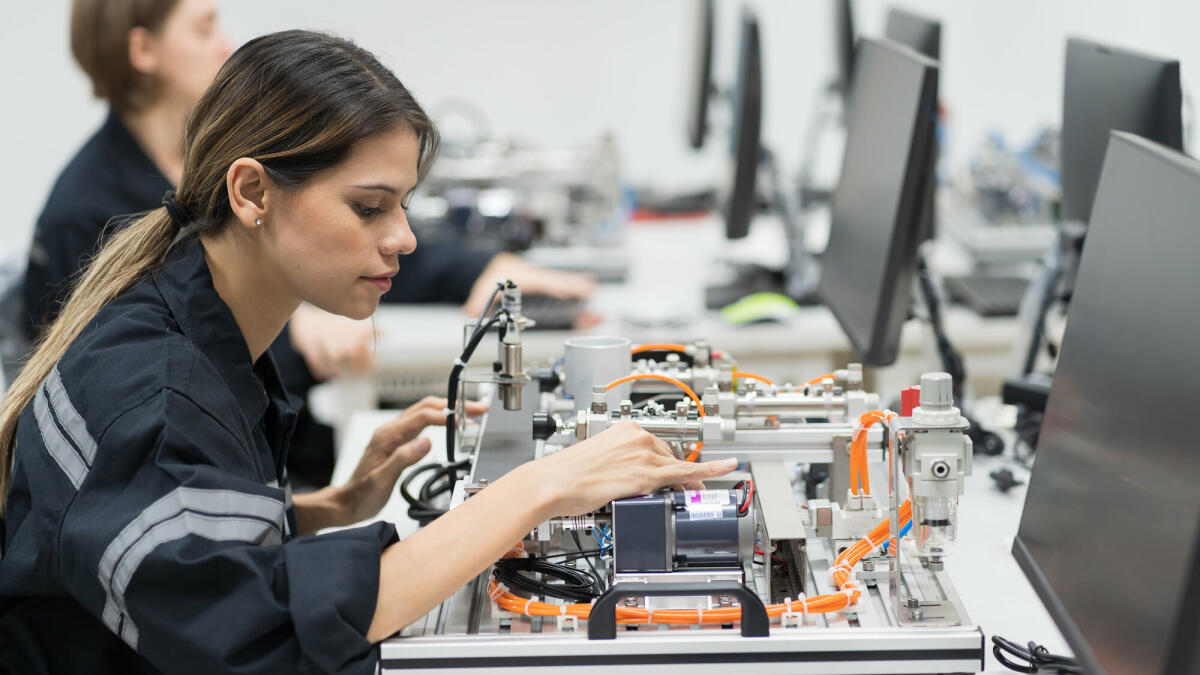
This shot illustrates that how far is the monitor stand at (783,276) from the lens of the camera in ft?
9.14

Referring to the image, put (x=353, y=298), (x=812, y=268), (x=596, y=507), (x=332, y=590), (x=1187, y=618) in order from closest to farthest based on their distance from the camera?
(x=1187, y=618)
(x=332, y=590)
(x=596, y=507)
(x=353, y=298)
(x=812, y=268)

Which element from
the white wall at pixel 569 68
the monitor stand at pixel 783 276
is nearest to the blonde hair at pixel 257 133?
the monitor stand at pixel 783 276

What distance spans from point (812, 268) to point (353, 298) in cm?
178

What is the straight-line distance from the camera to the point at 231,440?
3.81 feet

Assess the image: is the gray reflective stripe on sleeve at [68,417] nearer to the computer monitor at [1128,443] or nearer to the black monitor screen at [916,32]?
the computer monitor at [1128,443]

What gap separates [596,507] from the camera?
115cm

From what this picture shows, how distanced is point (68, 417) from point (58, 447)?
1.2 inches

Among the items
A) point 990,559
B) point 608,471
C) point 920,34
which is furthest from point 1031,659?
point 920,34

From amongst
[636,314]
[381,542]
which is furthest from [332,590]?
[636,314]

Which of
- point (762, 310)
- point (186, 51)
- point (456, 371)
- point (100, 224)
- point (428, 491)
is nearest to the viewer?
point (456, 371)

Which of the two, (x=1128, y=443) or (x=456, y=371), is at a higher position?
(x=1128, y=443)

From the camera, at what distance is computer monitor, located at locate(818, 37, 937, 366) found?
157 cm

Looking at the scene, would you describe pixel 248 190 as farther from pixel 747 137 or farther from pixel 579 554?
pixel 747 137

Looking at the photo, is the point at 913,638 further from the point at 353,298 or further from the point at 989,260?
the point at 989,260
